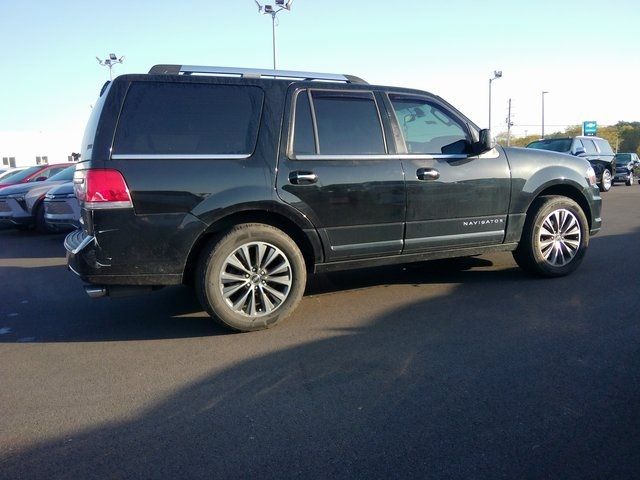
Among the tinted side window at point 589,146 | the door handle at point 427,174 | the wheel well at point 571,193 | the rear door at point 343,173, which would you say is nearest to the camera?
the rear door at point 343,173

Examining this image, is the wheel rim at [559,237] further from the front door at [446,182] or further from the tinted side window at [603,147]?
the tinted side window at [603,147]

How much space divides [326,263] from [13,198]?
30.3 ft

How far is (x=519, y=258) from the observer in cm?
579

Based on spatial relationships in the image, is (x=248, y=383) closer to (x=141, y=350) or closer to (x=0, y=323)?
(x=141, y=350)

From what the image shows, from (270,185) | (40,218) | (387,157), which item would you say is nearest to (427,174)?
(387,157)

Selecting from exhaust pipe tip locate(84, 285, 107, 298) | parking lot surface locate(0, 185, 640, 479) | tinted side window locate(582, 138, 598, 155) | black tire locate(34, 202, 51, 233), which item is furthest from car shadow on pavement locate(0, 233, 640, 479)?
tinted side window locate(582, 138, 598, 155)

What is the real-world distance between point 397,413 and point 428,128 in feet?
10.1

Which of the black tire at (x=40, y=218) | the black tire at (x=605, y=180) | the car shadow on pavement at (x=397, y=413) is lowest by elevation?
the car shadow on pavement at (x=397, y=413)

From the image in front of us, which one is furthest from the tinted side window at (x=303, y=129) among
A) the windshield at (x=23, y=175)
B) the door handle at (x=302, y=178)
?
the windshield at (x=23, y=175)

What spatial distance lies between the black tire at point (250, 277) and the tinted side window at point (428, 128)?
1.59m

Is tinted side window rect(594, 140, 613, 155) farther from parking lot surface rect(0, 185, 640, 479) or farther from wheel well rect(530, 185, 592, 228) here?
parking lot surface rect(0, 185, 640, 479)

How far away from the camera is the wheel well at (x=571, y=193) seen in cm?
580

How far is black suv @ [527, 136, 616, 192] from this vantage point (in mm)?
16781

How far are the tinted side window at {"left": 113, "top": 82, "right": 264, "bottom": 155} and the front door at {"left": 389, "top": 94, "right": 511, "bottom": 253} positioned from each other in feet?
4.89
